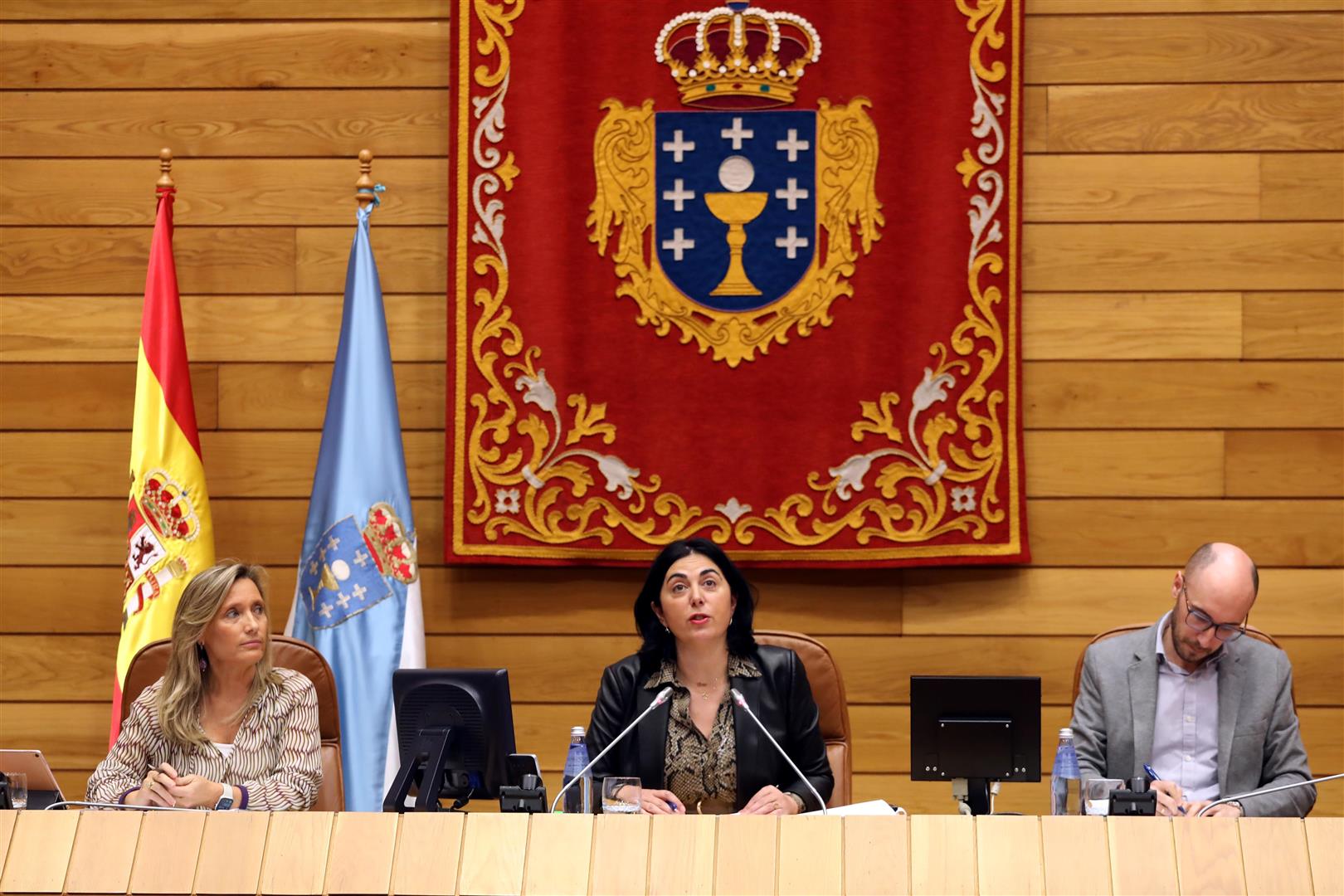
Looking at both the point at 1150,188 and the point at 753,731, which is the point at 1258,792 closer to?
the point at 753,731

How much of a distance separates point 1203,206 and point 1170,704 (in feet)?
4.86

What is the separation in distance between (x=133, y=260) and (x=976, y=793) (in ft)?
8.79

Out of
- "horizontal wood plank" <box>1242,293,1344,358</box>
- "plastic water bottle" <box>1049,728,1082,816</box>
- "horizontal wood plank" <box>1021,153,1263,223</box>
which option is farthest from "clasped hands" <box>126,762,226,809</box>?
"horizontal wood plank" <box>1242,293,1344,358</box>

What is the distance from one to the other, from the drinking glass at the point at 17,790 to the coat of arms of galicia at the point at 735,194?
6.48 feet

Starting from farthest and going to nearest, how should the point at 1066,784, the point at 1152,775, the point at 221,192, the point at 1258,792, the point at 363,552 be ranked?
1. the point at 221,192
2. the point at 363,552
3. the point at 1152,775
4. the point at 1066,784
5. the point at 1258,792

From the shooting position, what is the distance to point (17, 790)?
2.47 metres

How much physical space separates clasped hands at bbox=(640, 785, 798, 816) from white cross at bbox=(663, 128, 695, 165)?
1.79 m

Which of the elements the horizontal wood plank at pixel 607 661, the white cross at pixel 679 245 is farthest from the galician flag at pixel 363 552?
the white cross at pixel 679 245

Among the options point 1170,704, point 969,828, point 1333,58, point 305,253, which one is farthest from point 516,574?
point 1333,58

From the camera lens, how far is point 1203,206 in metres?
3.89

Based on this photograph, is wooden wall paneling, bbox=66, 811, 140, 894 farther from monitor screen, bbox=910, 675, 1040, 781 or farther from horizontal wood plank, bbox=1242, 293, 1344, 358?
horizontal wood plank, bbox=1242, 293, 1344, 358

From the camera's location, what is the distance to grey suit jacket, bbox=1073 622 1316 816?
9.87ft

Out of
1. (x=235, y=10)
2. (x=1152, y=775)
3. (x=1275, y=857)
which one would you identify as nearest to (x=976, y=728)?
(x=1152, y=775)

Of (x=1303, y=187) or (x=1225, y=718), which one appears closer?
(x=1225, y=718)
